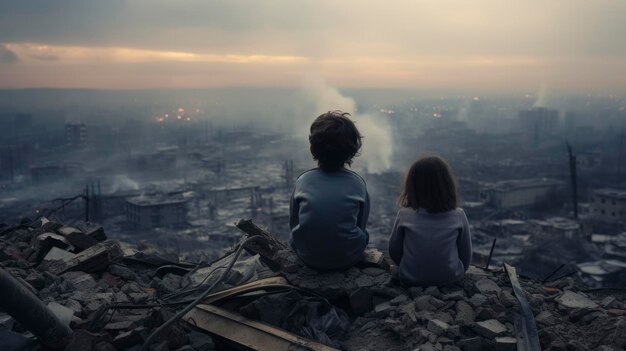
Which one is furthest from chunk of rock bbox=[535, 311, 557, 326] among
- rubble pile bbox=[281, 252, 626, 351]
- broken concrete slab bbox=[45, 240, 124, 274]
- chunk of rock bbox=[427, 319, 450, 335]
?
broken concrete slab bbox=[45, 240, 124, 274]

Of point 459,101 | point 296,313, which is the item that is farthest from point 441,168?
point 459,101

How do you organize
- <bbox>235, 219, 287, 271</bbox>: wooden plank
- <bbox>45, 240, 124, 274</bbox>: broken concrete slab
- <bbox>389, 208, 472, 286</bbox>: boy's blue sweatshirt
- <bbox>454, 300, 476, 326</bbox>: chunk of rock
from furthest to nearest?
<bbox>235, 219, 287, 271</bbox>: wooden plank, <bbox>45, 240, 124, 274</bbox>: broken concrete slab, <bbox>389, 208, 472, 286</bbox>: boy's blue sweatshirt, <bbox>454, 300, 476, 326</bbox>: chunk of rock

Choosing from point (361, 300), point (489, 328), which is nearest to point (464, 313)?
point (489, 328)

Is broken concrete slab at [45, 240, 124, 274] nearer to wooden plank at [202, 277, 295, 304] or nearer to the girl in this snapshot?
wooden plank at [202, 277, 295, 304]

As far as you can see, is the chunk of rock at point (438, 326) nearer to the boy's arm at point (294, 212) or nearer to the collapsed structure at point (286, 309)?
the collapsed structure at point (286, 309)

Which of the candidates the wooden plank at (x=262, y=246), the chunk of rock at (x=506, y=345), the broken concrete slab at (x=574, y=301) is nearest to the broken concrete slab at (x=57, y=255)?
the wooden plank at (x=262, y=246)

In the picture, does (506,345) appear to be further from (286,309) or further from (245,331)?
(245,331)
